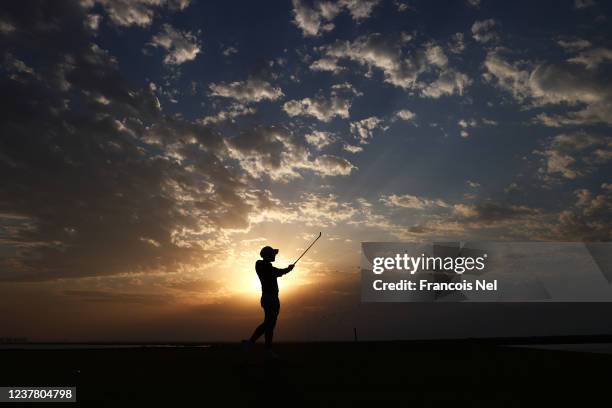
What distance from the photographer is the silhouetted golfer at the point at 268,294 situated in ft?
40.5

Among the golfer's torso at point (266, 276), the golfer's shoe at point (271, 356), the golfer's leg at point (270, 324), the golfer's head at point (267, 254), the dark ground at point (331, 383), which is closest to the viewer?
the dark ground at point (331, 383)

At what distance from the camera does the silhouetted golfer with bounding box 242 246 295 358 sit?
40.5 ft

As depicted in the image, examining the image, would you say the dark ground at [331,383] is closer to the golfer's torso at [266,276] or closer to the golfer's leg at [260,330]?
the golfer's leg at [260,330]

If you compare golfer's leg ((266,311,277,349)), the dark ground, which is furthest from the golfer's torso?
the dark ground

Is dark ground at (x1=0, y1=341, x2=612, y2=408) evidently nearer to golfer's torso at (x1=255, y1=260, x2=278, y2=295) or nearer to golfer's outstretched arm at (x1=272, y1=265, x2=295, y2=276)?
golfer's torso at (x1=255, y1=260, x2=278, y2=295)

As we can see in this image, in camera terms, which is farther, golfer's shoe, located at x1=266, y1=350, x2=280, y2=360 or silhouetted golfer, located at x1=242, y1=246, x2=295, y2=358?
silhouetted golfer, located at x1=242, y1=246, x2=295, y2=358

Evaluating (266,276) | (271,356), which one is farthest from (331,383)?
(266,276)

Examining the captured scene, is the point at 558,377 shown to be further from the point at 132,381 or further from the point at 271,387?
the point at 132,381

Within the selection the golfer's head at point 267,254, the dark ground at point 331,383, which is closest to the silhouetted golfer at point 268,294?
the golfer's head at point 267,254

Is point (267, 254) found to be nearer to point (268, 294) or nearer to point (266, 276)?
point (266, 276)

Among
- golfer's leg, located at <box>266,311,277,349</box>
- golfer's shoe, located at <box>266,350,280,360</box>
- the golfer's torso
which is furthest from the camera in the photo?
the golfer's torso

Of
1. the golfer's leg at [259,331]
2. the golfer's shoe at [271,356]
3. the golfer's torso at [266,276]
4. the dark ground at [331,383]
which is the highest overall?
the golfer's torso at [266,276]

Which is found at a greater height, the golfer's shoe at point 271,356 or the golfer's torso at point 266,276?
the golfer's torso at point 266,276

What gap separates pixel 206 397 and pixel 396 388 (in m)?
2.78
